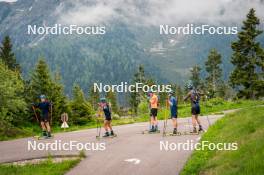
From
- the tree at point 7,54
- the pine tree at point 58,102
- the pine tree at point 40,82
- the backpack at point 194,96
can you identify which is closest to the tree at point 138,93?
the tree at point 7,54

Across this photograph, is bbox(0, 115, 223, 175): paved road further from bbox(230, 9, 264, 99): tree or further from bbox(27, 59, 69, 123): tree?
bbox(230, 9, 264, 99): tree

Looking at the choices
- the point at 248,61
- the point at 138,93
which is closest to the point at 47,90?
the point at 248,61

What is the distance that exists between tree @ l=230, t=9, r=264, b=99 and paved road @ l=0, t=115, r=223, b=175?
124 feet

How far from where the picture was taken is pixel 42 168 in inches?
607

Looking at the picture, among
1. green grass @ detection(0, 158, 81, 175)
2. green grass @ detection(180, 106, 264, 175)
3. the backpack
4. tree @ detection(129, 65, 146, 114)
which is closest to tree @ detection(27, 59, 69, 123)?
the backpack

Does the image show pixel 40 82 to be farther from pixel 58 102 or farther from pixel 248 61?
pixel 248 61

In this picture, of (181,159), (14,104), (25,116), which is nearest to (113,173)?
(181,159)

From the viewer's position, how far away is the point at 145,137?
73.2ft

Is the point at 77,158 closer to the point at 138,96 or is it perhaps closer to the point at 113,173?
the point at 113,173

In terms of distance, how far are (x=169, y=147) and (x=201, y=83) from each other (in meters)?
103

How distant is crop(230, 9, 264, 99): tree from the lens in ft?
192

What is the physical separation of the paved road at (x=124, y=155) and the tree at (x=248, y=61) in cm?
3770

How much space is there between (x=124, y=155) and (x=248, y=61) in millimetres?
44874

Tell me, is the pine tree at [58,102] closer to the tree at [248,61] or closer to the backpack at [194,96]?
the tree at [248,61]
